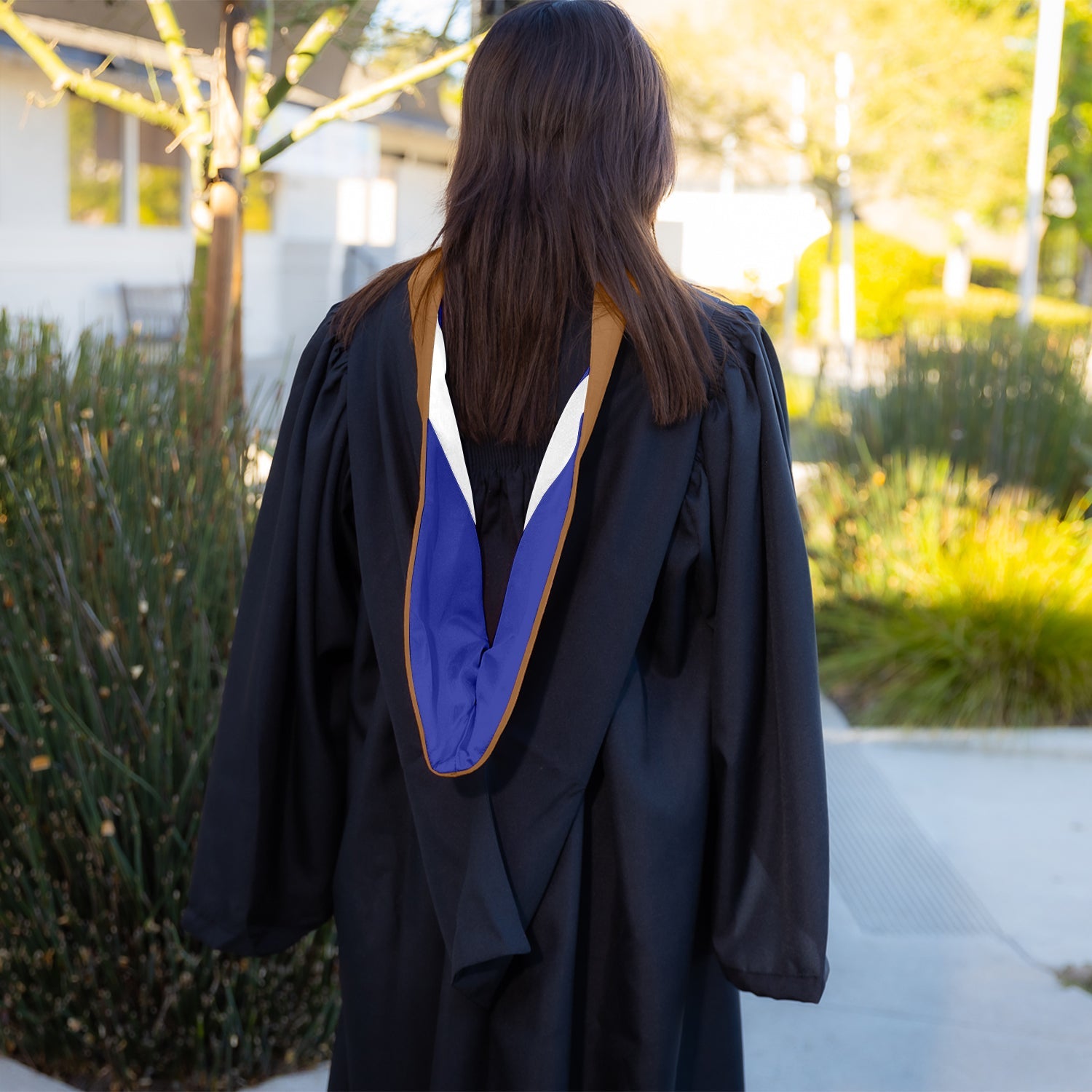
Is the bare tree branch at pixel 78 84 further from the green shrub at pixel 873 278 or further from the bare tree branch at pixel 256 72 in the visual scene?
the green shrub at pixel 873 278

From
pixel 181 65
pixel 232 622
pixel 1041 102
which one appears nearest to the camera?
pixel 232 622

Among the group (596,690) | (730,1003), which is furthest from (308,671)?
(730,1003)

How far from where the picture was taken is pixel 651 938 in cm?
148

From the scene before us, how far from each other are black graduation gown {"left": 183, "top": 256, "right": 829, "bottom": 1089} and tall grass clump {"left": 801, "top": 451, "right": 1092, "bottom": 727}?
120 inches

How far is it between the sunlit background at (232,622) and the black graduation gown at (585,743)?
45 cm

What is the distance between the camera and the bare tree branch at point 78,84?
2.51 m

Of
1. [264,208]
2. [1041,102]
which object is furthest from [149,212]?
[1041,102]

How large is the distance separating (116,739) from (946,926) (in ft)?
6.78

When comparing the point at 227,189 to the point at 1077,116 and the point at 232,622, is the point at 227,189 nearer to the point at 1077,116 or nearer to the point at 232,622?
the point at 232,622

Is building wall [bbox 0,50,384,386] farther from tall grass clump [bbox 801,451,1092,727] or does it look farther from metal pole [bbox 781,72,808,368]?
metal pole [bbox 781,72,808,368]

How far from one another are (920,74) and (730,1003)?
18.1 m

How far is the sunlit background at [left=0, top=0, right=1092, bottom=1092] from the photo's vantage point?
2.10 m

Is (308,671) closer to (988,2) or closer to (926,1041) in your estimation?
(926,1041)

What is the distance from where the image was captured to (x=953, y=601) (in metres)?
4.59
